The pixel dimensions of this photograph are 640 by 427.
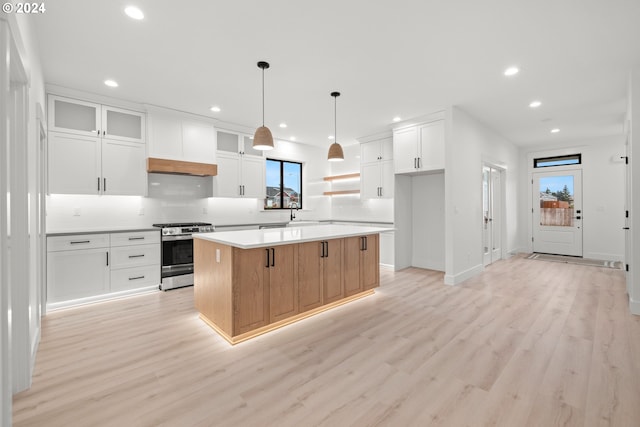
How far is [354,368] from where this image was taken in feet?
7.37

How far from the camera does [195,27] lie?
2.54 metres

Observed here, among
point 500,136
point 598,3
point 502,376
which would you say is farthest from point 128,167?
point 500,136

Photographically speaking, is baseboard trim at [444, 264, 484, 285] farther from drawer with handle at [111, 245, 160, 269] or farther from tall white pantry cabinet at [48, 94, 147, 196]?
tall white pantry cabinet at [48, 94, 147, 196]

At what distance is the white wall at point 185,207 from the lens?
160 inches

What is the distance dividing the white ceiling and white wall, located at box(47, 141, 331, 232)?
4.90 ft

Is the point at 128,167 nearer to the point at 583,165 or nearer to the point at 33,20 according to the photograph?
the point at 33,20

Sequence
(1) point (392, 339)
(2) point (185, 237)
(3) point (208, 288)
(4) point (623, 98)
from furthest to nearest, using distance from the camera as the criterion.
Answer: (2) point (185, 237) → (4) point (623, 98) → (3) point (208, 288) → (1) point (392, 339)

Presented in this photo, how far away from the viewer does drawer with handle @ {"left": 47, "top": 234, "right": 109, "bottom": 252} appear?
11.4 ft

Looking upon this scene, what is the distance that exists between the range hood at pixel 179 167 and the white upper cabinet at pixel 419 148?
10.8 ft

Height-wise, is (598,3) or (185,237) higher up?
(598,3)

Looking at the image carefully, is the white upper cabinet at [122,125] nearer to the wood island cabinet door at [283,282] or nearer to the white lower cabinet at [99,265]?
the white lower cabinet at [99,265]

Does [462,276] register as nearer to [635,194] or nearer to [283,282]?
[635,194]

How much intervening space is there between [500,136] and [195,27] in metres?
6.29

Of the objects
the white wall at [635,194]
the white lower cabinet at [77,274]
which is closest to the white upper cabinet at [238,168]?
the white lower cabinet at [77,274]
